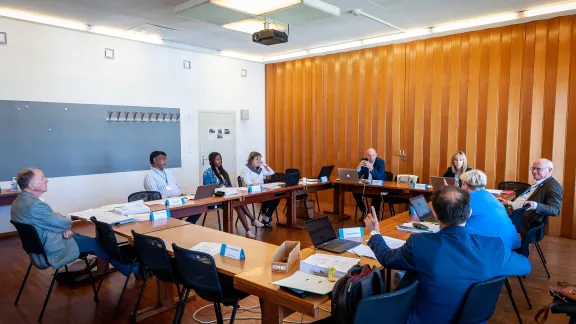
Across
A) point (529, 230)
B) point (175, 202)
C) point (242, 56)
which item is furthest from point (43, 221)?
point (242, 56)

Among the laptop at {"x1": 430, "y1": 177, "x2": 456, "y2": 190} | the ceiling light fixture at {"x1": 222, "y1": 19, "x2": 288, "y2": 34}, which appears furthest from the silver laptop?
the ceiling light fixture at {"x1": 222, "y1": 19, "x2": 288, "y2": 34}

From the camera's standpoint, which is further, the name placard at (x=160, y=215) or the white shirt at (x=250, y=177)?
the white shirt at (x=250, y=177)

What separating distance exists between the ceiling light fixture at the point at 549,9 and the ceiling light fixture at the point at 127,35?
594cm

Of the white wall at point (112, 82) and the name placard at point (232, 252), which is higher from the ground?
the white wall at point (112, 82)

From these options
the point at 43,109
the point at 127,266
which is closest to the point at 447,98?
the point at 127,266

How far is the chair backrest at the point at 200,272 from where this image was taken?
7.64ft

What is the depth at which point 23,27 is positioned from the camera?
5629mm

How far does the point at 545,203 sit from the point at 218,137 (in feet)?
20.0

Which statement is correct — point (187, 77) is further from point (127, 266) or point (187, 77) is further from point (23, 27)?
point (127, 266)

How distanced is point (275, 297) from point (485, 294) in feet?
3.49

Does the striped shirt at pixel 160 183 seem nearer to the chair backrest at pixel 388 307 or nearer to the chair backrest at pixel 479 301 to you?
the chair backrest at pixel 388 307

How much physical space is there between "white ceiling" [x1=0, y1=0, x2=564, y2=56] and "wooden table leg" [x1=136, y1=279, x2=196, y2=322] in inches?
142

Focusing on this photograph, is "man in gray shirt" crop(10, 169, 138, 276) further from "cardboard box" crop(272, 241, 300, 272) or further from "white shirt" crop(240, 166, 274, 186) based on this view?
"white shirt" crop(240, 166, 274, 186)

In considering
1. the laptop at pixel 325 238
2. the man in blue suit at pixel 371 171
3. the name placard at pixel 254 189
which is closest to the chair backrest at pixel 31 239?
the laptop at pixel 325 238
